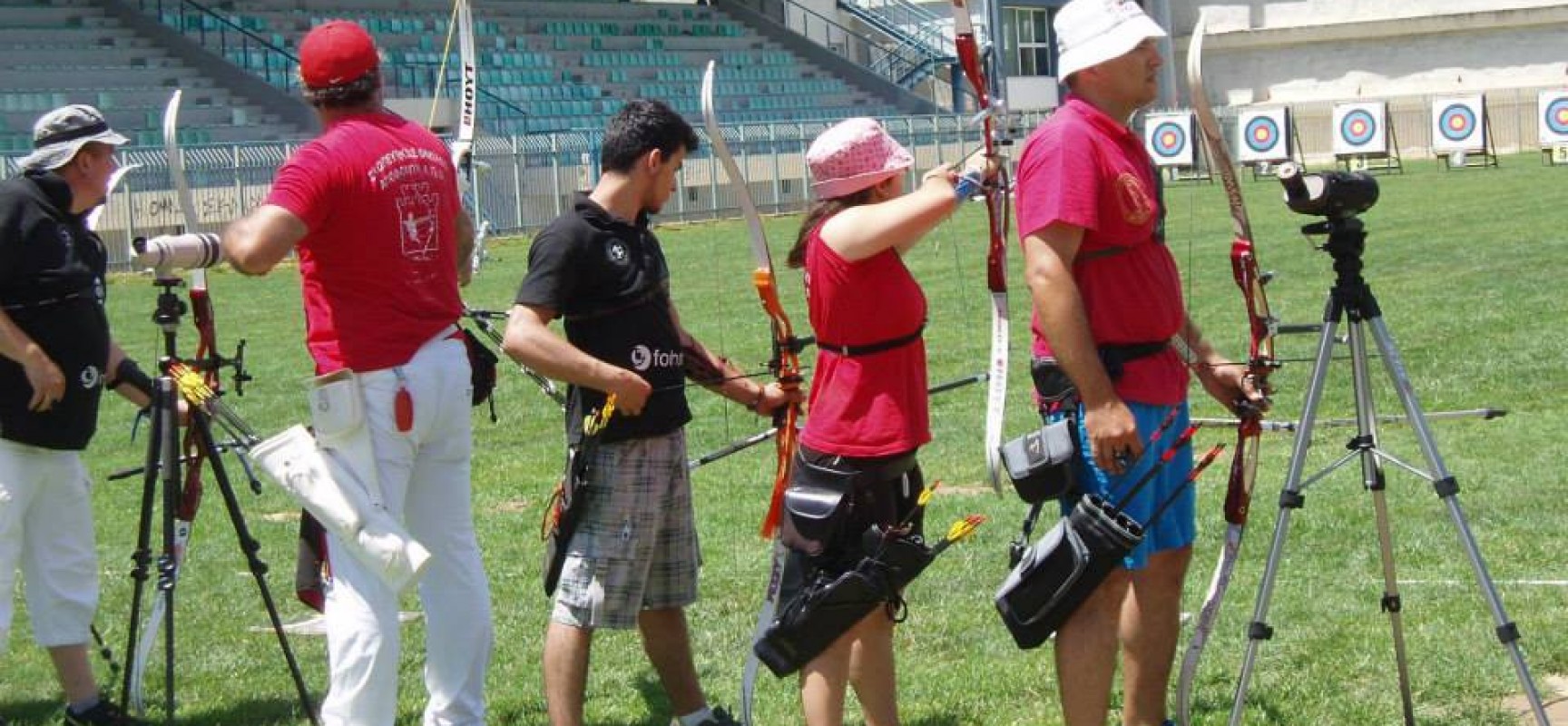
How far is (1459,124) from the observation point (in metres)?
43.9

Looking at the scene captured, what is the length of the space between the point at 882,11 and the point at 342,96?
166 ft

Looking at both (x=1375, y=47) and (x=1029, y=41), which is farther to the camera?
(x=1375, y=47)

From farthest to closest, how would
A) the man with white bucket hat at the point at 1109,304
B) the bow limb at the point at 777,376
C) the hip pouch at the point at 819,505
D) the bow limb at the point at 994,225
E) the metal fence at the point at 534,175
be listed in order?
1. the metal fence at the point at 534,175
2. the bow limb at the point at 777,376
3. the bow limb at the point at 994,225
4. the hip pouch at the point at 819,505
5. the man with white bucket hat at the point at 1109,304

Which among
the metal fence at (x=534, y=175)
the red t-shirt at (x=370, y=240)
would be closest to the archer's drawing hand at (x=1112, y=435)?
the red t-shirt at (x=370, y=240)

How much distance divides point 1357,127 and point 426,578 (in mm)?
42045

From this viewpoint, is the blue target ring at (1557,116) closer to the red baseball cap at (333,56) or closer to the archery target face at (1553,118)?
the archery target face at (1553,118)

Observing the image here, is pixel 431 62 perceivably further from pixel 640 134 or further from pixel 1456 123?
pixel 640 134

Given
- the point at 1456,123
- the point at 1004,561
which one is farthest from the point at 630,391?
the point at 1456,123

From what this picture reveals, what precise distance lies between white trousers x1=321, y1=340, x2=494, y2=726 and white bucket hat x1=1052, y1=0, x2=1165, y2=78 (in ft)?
5.37

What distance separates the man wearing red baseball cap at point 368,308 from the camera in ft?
14.4

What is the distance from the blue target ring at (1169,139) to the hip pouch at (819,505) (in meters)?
42.4

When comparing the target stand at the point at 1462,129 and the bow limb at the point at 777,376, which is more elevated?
the target stand at the point at 1462,129

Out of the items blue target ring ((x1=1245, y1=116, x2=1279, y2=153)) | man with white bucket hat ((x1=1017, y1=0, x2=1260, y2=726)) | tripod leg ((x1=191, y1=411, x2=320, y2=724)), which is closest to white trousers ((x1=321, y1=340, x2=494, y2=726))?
tripod leg ((x1=191, y1=411, x2=320, y2=724))

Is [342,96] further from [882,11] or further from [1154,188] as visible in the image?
[882,11]
